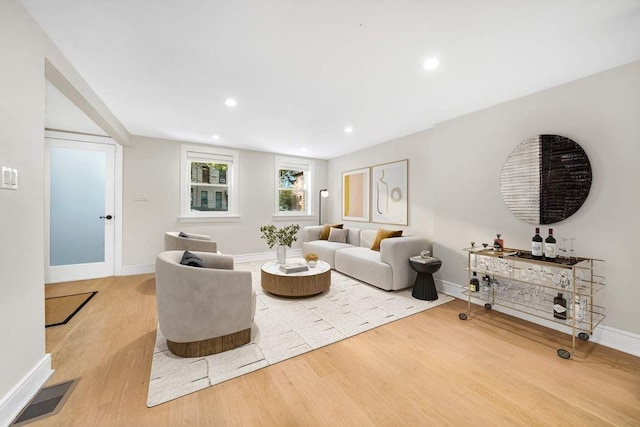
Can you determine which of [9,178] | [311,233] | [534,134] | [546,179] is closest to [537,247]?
[546,179]

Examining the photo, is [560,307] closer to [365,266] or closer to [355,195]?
[365,266]

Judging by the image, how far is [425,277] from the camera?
10.6 ft

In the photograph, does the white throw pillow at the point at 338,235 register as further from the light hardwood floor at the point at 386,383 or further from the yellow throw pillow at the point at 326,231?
the light hardwood floor at the point at 386,383

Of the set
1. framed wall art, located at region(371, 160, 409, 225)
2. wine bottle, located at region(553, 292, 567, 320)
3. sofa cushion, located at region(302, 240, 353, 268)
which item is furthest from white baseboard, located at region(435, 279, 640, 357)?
sofa cushion, located at region(302, 240, 353, 268)

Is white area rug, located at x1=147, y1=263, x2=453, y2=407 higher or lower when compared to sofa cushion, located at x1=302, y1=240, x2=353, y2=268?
lower

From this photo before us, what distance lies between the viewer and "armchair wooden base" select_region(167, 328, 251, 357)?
6.42ft

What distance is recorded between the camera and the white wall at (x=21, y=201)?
4.47 ft

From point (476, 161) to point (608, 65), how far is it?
1276 mm

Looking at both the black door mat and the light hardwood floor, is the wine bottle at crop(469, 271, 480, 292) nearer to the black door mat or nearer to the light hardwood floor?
the light hardwood floor

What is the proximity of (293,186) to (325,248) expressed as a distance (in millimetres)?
2050

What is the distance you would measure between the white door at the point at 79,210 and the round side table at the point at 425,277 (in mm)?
4861

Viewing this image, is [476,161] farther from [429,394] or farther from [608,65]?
[429,394]

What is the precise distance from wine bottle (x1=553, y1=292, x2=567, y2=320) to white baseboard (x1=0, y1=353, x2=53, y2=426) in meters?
4.09

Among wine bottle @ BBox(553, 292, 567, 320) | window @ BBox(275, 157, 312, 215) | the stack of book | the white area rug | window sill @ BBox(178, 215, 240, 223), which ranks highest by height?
window @ BBox(275, 157, 312, 215)
